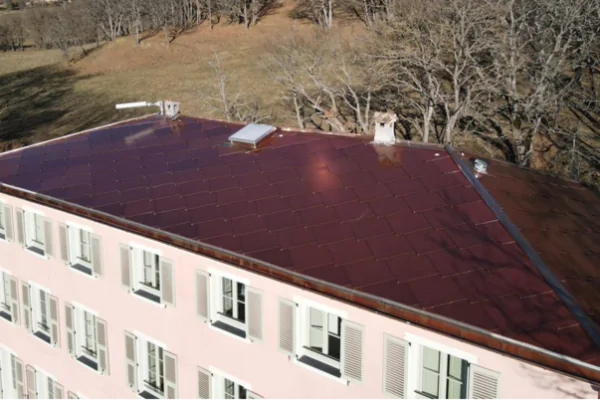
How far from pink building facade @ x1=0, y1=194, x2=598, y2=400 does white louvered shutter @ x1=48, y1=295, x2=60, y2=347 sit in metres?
0.05

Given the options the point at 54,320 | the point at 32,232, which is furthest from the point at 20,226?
the point at 54,320

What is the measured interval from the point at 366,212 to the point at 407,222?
86 cm

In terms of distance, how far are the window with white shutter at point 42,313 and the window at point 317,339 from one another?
779cm

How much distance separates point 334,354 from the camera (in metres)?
11.4

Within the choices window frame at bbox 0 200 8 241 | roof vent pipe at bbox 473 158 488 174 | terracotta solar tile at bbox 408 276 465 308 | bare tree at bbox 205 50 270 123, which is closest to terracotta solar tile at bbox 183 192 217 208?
terracotta solar tile at bbox 408 276 465 308

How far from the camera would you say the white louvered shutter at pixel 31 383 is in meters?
18.2

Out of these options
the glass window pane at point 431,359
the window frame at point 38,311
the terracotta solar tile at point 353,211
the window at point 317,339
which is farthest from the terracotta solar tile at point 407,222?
the window frame at point 38,311

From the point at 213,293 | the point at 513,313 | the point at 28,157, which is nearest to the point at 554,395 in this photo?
the point at 513,313

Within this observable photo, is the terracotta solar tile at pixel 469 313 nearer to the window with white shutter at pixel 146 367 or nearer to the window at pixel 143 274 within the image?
the window at pixel 143 274

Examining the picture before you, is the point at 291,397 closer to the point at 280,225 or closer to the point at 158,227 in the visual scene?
the point at 280,225

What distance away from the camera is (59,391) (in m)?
17.5

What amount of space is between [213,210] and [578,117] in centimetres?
3055

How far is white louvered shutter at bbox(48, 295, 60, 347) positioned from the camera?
16.8 metres

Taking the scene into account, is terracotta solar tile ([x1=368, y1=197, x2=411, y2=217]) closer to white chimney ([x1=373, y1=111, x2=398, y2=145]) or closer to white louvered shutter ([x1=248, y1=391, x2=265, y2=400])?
white chimney ([x1=373, y1=111, x2=398, y2=145])
